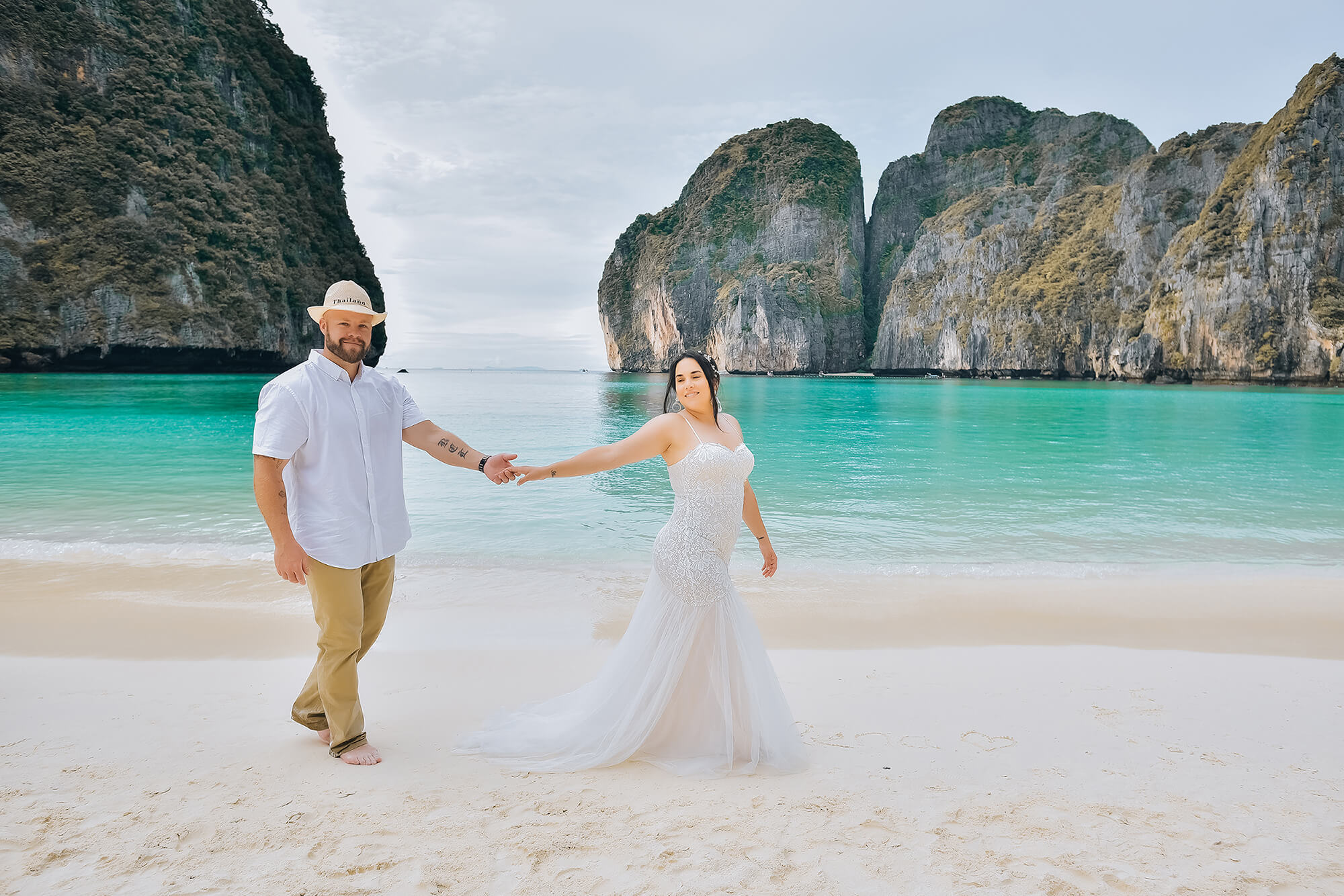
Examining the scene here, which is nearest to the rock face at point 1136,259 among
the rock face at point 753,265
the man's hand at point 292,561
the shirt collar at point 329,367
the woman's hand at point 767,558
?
the rock face at point 753,265

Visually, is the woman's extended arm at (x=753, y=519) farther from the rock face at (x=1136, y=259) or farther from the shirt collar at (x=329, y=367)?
the rock face at (x=1136, y=259)

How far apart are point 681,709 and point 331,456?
1.78 m

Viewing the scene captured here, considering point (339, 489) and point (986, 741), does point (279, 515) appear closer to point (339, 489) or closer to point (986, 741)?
point (339, 489)

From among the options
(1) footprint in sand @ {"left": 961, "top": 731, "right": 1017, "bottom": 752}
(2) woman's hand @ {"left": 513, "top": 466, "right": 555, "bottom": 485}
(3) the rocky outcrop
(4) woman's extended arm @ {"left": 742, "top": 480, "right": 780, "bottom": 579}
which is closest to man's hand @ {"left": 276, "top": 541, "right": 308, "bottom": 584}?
(2) woman's hand @ {"left": 513, "top": 466, "right": 555, "bottom": 485}

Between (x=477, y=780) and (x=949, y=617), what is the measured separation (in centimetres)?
418

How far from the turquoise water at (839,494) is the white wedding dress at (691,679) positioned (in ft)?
16.9

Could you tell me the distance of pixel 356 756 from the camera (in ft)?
10.3

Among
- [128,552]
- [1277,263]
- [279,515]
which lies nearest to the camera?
[279,515]

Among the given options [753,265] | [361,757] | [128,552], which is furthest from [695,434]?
[753,265]

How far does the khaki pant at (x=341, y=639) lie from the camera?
3.03 meters

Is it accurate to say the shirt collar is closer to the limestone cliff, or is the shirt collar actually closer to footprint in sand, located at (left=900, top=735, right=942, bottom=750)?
footprint in sand, located at (left=900, top=735, right=942, bottom=750)

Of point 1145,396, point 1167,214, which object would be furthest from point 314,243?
point 1167,214

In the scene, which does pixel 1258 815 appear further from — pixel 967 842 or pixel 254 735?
pixel 254 735

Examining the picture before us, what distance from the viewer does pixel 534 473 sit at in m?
3.47
